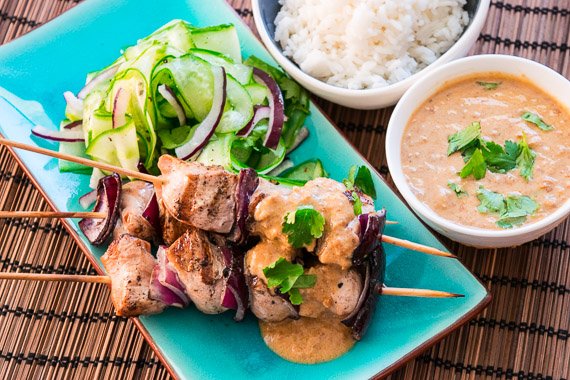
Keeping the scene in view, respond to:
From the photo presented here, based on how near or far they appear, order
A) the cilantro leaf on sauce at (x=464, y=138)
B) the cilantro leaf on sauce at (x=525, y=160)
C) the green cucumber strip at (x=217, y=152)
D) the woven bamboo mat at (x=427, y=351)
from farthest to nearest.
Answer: the green cucumber strip at (x=217, y=152) → the woven bamboo mat at (x=427, y=351) → the cilantro leaf on sauce at (x=464, y=138) → the cilantro leaf on sauce at (x=525, y=160)

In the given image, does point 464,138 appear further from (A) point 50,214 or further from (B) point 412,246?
(A) point 50,214

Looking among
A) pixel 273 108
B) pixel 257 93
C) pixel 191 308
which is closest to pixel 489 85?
pixel 273 108

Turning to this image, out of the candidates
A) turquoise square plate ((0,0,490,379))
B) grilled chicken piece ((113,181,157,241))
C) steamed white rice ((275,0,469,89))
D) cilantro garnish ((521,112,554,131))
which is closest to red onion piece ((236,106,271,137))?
turquoise square plate ((0,0,490,379))

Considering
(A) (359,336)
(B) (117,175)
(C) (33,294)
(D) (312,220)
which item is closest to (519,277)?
(A) (359,336)

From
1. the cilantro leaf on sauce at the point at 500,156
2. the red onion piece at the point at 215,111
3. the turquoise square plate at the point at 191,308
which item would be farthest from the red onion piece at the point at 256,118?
the cilantro leaf on sauce at the point at 500,156

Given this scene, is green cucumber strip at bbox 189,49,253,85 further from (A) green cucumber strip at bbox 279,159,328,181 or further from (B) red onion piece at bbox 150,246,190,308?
(B) red onion piece at bbox 150,246,190,308

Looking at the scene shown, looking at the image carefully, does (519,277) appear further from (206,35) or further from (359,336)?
(206,35)

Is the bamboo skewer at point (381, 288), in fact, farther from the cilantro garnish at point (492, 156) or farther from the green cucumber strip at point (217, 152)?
the green cucumber strip at point (217, 152)
